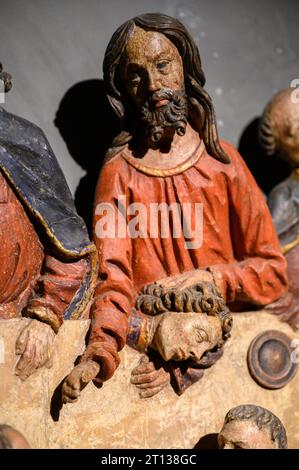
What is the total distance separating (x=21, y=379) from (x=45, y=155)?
0.89 m

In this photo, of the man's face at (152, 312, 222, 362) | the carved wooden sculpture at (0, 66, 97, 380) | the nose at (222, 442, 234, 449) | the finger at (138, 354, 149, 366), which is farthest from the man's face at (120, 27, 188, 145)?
the nose at (222, 442, 234, 449)

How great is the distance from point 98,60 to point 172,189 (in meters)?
0.87

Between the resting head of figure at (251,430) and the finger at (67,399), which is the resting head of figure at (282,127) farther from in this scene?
the finger at (67,399)

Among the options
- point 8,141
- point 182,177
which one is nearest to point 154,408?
point 182,177

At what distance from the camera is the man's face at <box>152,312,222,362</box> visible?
3371 millimetres

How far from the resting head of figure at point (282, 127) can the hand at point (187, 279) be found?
29.5 inches

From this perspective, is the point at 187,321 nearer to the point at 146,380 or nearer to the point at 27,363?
the point at 146,380

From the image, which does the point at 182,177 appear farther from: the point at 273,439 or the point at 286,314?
the point at 273,439

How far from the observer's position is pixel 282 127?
4.00 m

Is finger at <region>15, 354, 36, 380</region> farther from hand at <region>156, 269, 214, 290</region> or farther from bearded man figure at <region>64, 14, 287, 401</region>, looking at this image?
hand at <region>156, 269, 214, 290</region>

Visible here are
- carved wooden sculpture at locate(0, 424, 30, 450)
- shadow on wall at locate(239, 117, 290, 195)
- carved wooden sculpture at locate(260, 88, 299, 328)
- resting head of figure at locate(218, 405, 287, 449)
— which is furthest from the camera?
shadow on wall at locate(239, 117, 290, 195)

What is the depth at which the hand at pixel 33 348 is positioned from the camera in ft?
10.2

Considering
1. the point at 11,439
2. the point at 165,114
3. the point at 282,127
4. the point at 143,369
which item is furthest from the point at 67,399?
the point at 282,127

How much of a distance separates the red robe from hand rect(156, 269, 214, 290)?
3cm
